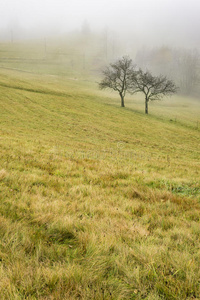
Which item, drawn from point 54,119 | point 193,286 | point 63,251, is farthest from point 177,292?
point 54,119

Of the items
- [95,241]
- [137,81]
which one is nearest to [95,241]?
[95,241]

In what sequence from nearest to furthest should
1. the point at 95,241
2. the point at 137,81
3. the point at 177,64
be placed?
1. the point at 95,241
2. the point at 137,81
3. the point at 177,64

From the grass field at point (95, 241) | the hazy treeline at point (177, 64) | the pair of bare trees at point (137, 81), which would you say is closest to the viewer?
the grass field at point (95, 241)

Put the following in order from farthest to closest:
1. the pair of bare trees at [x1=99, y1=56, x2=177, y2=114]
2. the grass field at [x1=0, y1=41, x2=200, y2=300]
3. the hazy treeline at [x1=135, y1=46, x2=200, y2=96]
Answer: the hazy treeline at [x1=135, y1=46, x2=200, y2=96] < the pair of bare trees at [x1=99, y1=56, x2=177, y2=114] < the grass field at [x1=0, y1=41, x2=200, y2=300]

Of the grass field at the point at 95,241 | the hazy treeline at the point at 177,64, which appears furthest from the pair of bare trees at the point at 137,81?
the hazy treeline at the point at 177,64

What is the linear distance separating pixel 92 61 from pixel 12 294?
18586 centimetres

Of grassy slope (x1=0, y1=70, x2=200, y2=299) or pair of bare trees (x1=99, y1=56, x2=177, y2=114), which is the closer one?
grassy slope (x1=0, y1=70, x2=200, y2=299)

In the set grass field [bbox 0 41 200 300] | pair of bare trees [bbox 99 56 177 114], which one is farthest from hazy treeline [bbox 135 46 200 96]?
grass field [bbox 0 41 200 300]

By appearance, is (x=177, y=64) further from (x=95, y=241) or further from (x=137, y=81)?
(x=95, y=241)

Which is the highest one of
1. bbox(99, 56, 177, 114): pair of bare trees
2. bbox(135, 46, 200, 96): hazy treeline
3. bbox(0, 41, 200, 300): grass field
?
bbox(135, 46, 200, 96): hazy treeline

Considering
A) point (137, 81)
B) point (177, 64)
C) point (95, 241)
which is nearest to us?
point (95, 241)

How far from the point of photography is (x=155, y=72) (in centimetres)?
15612

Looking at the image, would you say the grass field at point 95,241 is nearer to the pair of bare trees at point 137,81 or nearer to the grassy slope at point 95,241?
the grassy slope at point 95,241

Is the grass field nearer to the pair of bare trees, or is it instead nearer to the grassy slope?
the grassy slope
